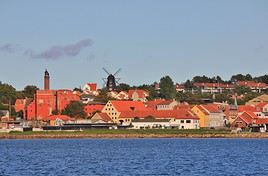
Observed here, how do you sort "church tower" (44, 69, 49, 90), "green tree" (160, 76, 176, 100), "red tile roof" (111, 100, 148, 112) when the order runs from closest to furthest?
"red tile roof" (111, 100, 148, 112) < "church tower" (44, 69, 49, 90) < "green tree" (160, 76, 176, 100)

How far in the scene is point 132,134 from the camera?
368 feet

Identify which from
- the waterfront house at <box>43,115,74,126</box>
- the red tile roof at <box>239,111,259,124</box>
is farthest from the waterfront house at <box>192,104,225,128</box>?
the waterfront house at <box>43,115,74,126</box>

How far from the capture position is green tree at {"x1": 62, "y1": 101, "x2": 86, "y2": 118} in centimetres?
13650

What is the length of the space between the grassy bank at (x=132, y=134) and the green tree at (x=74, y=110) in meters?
20.0

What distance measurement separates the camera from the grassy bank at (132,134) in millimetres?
109750

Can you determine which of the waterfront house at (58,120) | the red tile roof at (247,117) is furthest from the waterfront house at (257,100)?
the waterfront house at (58,120)

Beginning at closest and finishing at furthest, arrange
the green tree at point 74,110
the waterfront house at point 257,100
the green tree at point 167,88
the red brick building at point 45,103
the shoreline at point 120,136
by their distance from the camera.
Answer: the shoreline at point 120,136 < the green tree at point 74,110 < the red brick building at point 45,103 < the waterfront house at point 257,100 < the green tree at point 167,88

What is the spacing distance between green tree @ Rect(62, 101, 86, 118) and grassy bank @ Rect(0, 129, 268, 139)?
20.0 metres

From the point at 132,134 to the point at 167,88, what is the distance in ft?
219

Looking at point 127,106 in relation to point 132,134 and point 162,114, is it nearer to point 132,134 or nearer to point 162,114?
point 162,114

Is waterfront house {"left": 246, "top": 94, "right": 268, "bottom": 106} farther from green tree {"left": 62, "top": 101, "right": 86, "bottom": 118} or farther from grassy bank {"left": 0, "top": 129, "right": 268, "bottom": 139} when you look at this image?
grassy bank {"left": 0, "top": 129, "right": 268, "bottom": 139}

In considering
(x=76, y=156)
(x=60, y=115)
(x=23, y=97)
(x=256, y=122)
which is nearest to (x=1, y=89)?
(x=23, y=97)

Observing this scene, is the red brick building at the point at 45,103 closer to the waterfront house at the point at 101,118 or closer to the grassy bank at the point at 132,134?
the waterfront house at the point at 101,118

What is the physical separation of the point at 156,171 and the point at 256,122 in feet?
254
